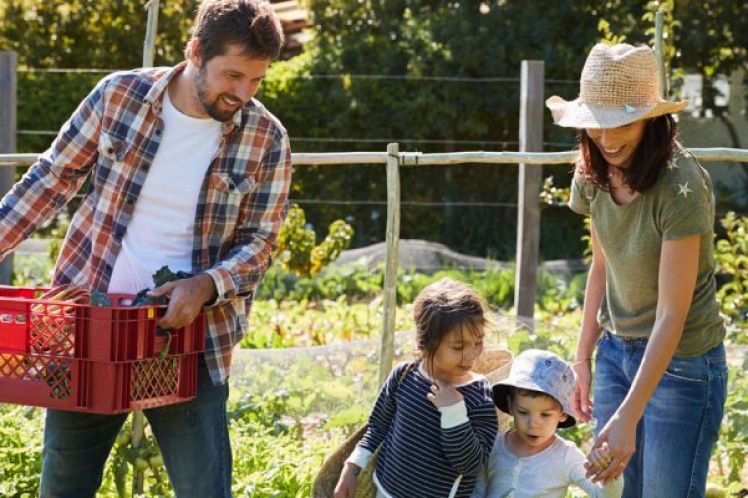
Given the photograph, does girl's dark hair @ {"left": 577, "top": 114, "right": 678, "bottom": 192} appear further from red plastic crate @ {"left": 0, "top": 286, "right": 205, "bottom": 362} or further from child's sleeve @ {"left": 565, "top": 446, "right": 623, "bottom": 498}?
red plastic crate @ {"left": 0, "top": 286, "right": 205, "bottom": 362}

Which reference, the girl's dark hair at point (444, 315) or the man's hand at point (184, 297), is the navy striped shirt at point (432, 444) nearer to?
the girl's dark hair at point (444, 315)

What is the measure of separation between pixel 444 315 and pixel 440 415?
247 millimetres

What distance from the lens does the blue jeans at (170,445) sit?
3.09m

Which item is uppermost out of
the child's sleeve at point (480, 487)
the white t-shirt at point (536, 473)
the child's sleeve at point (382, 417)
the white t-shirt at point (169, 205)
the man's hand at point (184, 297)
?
the white t-shirt at point (169, 205)

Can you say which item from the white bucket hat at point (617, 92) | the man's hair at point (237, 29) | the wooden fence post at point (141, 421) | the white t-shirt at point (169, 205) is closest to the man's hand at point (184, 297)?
the white t-shirt at point (169, 205)

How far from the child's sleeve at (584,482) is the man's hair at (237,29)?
3.99 ft

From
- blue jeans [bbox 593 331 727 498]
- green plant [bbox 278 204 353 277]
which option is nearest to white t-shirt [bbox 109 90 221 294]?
blue jeans [bbox 593 331 727 498]

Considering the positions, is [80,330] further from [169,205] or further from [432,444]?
[432,444]

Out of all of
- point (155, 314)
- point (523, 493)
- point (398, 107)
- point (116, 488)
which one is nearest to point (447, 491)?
point (523, 493)

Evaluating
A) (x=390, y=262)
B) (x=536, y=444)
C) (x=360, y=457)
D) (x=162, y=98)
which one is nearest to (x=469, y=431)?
(x=536, y=444)

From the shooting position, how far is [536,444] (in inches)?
128

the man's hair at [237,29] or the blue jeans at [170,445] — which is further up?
the man's hair at [237,29]

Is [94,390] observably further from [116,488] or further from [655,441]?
[116,488]

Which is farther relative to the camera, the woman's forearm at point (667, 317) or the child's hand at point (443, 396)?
the child's hand at point (443, 396)
